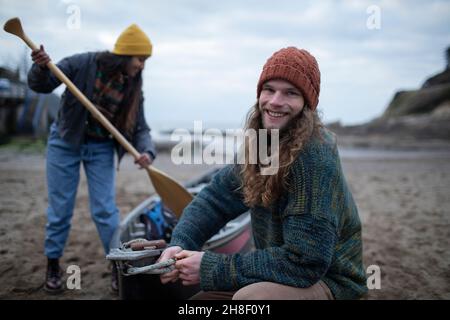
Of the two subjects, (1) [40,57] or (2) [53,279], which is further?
(2) [53,279]

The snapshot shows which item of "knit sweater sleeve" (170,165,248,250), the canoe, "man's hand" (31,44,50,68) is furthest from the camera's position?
"man's hand" (31,44,50,68)

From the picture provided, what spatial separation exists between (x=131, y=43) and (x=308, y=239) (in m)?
2.31

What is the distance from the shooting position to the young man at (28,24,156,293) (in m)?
3.17

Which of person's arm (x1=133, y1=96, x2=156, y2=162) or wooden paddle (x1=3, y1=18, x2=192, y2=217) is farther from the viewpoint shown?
person's arm (x1=133, y1=96, x2=156, y2=162)

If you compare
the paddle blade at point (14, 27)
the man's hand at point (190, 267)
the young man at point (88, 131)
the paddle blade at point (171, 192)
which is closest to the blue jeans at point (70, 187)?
the young man at point (88, 131)

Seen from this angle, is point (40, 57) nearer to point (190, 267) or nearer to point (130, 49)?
point (130, 49)

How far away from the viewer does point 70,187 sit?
323cm

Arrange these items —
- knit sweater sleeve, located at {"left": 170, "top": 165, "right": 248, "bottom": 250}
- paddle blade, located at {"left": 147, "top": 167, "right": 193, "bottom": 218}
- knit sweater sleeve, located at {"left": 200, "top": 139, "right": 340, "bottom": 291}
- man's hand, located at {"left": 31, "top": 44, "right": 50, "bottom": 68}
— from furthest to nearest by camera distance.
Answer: paddle blade, located at {"left": 147, "top": 167, "right": 193, "bottom": 218}, man's hand, located at {"left": 31, "top": 44, "right": 50, "bottom": 68}, knit sweater sleeve, located at {"left": 170, "top": 165, "right": 248, "bottom": 250}, knit sweater sleeve, located at {"left": 200, "top": 139, "right": 340, "bottom": 291}

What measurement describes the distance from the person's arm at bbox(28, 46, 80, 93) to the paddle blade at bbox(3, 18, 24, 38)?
0.83 feet

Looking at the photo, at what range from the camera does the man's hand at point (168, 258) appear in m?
1.91

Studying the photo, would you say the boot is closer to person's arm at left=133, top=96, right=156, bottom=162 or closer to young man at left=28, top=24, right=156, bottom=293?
young man at left=28, top=24, right=156, bottom=293

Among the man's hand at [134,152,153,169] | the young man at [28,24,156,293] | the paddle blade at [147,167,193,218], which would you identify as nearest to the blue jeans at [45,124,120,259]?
the young man at [28,24,156,293]

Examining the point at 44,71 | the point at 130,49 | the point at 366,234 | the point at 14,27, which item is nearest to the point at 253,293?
the point at 130,49

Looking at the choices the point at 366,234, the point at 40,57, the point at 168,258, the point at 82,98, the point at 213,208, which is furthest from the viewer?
the point at 366,234
